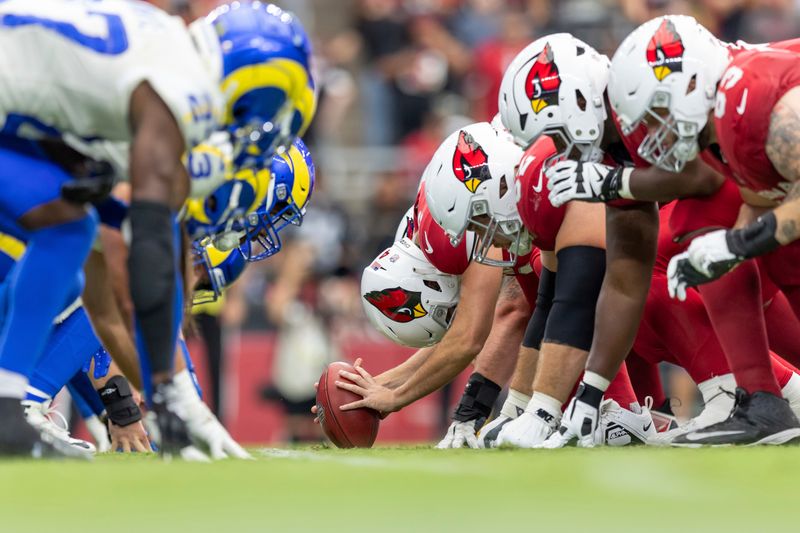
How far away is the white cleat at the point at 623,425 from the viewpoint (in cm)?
605

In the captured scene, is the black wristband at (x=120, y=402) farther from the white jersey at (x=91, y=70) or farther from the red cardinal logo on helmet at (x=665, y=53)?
the red cardinal logo on helmet at (x=665, y=53)

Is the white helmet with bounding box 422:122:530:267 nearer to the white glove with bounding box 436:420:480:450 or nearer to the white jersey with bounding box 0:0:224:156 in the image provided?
the white glove with bounding box 436:420:480:450

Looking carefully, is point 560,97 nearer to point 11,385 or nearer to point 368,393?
point 368,393

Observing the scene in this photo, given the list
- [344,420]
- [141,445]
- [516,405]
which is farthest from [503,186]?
[141,445]

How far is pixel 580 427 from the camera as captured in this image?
5500mm

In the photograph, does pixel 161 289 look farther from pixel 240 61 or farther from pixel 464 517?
pixel 464 517

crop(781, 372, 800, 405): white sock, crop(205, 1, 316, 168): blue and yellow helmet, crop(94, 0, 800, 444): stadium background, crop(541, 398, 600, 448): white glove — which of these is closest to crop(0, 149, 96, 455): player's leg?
crop(205, 1, 316, 168): blue and yellow helmet

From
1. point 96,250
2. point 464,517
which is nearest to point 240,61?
point 96,250

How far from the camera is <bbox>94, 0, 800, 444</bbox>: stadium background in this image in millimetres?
12414

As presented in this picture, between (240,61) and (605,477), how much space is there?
2.04 meters

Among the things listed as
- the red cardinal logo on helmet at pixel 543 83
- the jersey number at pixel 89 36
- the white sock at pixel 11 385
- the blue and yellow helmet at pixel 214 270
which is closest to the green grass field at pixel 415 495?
the white sock at pixel 11 385

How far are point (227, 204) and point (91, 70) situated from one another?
1645 mm

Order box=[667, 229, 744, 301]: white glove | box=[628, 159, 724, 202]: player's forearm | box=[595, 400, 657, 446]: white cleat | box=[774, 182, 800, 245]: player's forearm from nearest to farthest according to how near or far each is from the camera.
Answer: box=[774, 182, 800, 245]: player's forearm < box=[667, 229, 744, 301]: white glove < box=[628, 159, 724, 202]: player's forearm < box=[595, 400, 657, 446]: white cleat

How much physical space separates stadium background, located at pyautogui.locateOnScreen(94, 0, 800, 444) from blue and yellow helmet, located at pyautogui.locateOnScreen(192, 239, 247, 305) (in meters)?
3.76
